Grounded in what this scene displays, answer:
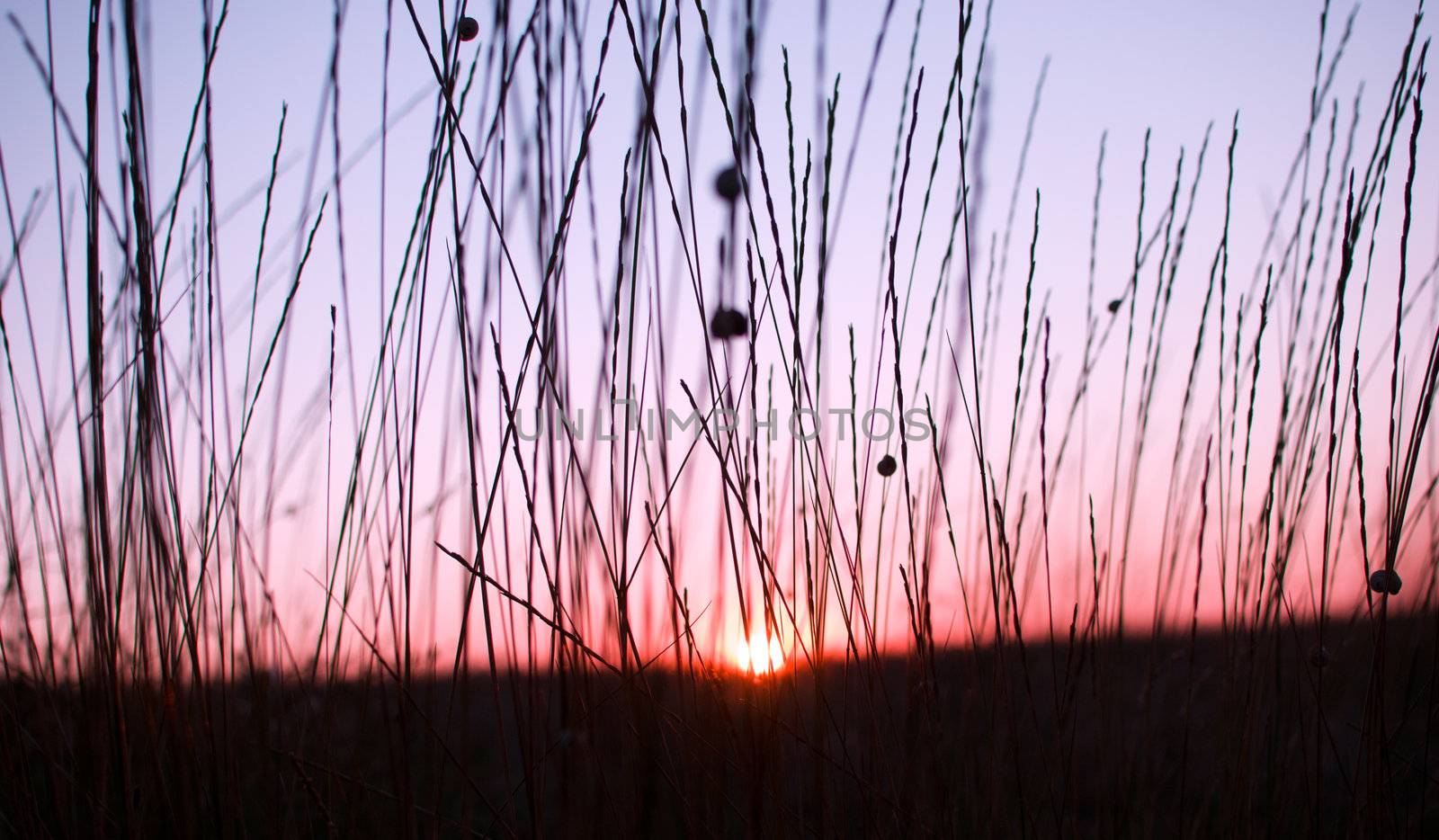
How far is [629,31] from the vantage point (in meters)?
0.63

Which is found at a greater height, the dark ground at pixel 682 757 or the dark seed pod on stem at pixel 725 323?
the dark seed pod on stem at pixel 725 323

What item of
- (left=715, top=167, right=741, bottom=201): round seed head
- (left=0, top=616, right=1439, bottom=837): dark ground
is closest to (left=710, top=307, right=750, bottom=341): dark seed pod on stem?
(left=715, top=167, right=741, bottom=201): round seed head

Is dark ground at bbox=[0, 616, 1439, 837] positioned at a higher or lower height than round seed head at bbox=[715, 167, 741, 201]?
lower

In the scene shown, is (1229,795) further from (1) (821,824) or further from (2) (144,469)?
(2) (144,469)

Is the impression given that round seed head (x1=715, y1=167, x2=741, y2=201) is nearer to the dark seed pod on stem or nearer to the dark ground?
the dark seed pod on stem

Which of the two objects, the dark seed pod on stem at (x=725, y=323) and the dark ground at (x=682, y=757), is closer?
the dark ground at (x=682, y=757)

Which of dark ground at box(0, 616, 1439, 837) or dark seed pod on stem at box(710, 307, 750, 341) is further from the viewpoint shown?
dark seed pod on stem at box(710, 307, 750, 341)

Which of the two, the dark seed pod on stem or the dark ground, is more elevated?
the dark seed pod on stem

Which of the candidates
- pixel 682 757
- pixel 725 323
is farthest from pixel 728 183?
pixel 682 757

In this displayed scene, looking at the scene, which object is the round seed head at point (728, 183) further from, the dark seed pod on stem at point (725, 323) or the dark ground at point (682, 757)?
the dark ground at point (682, 757)

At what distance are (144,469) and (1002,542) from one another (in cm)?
62

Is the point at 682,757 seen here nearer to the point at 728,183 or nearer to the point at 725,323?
the point at 725,323

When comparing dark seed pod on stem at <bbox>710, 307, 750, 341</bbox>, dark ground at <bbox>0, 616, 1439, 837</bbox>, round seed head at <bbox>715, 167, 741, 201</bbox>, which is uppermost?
round seed head at <bbox>715, 167, 741, 201</bbox>

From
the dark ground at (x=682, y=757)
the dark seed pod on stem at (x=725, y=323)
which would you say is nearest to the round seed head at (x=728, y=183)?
the dark seed pod on stem at (x=725, y=323)
